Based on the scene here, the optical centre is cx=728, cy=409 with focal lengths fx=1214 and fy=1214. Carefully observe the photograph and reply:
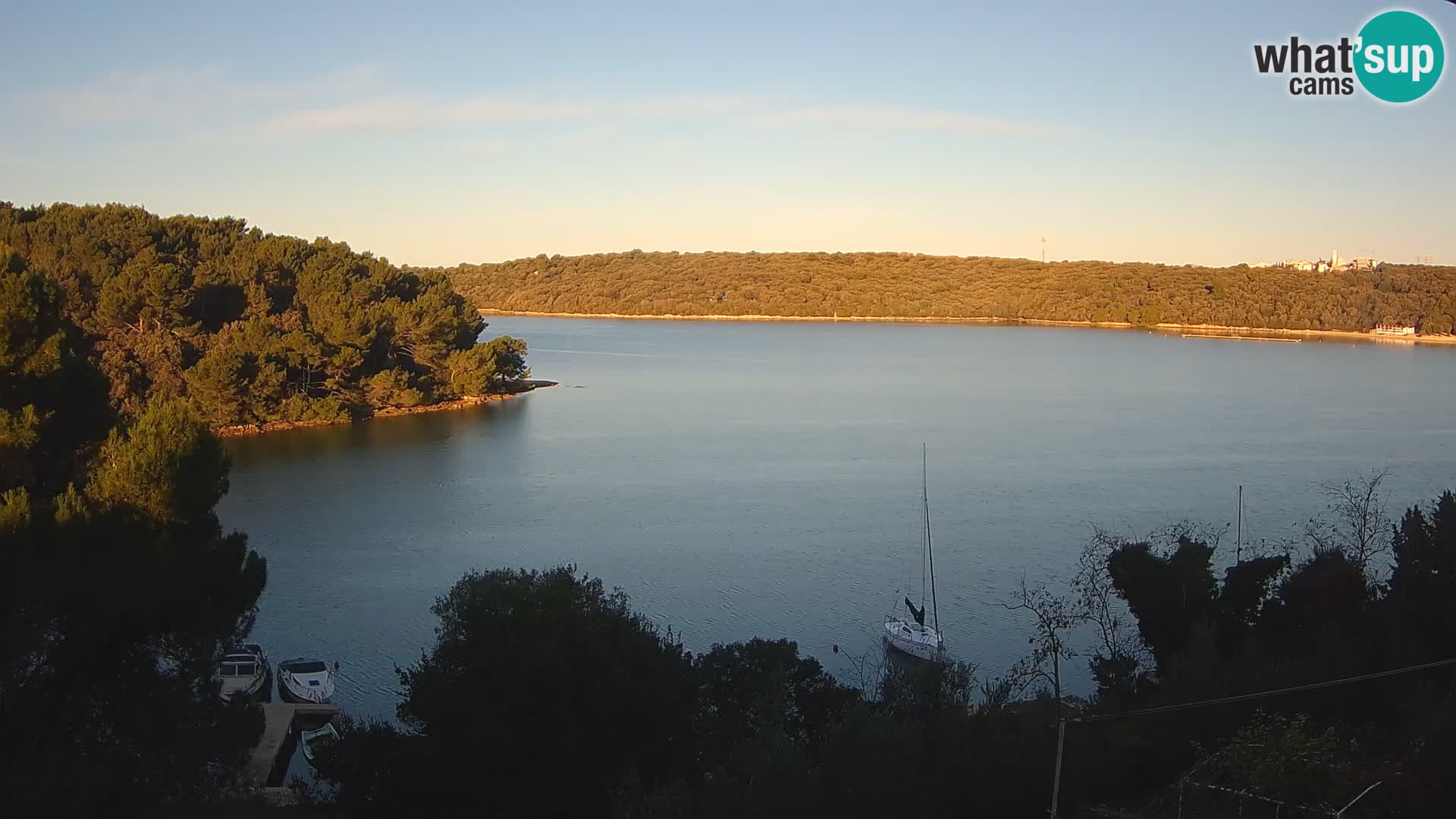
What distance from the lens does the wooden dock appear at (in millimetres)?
9469

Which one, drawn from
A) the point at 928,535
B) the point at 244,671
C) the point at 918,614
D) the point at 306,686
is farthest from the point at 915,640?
the point at 244,671

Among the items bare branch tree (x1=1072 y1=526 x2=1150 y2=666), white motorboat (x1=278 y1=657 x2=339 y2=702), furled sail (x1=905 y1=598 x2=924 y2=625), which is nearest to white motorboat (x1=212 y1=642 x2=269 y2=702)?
white motorboat (x1=278 y1=657 x2=339 y2=702)

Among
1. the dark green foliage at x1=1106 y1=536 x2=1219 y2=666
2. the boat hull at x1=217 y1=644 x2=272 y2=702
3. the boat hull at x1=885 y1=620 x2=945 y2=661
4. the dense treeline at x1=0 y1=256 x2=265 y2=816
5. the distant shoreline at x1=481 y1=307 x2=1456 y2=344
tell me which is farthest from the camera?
the distant shoreline at x1=481 y1=307 x2=1456 y2=344

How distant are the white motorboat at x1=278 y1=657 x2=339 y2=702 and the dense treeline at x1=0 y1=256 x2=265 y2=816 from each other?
2.75 meters

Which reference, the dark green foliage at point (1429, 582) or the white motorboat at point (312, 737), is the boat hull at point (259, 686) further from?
the dark green foliage at point (1429, 582)

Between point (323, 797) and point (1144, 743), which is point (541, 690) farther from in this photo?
point (1144, 743)

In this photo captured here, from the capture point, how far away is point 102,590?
25.1ft

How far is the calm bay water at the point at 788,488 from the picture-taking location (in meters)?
14.4

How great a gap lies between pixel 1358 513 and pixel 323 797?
10860 mm

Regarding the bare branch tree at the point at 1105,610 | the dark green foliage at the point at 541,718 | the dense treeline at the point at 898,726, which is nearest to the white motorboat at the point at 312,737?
the dense treeline at the point at 898,726

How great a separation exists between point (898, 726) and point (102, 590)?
5.01 meters

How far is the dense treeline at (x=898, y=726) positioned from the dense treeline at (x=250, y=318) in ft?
65.8

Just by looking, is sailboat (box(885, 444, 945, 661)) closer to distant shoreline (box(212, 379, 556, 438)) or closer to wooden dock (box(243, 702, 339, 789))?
wooden dock (box(243, 702, 339, 789))

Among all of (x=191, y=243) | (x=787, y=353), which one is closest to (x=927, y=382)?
(x=787, y=353)
